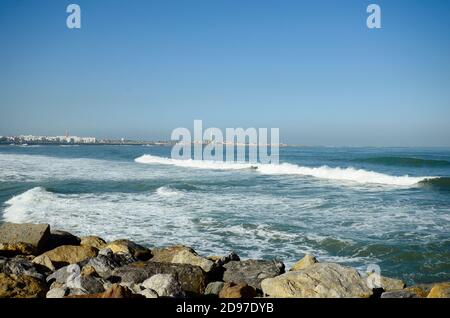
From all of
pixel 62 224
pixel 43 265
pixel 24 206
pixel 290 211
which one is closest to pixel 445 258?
pixel 290 211

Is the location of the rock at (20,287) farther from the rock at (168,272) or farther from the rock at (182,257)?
the rock at (182,257)

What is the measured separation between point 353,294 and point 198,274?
2342 mm

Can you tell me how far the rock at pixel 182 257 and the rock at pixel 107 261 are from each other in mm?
846

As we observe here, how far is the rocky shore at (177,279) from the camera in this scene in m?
5.10

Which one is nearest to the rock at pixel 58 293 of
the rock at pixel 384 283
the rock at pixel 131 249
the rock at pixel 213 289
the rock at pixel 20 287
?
the rock at pixel 20 287

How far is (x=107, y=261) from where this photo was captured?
20.7ft

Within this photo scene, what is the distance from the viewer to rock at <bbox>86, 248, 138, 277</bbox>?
608 centimetres

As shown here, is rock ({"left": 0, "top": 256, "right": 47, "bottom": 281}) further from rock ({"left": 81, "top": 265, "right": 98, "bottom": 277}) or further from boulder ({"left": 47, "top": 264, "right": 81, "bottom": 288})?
rock ({"left": 81, "top": 265, "right": 98, "bottom": 277})

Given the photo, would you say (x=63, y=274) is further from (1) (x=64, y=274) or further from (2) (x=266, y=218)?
(2) (x=266, y=218)

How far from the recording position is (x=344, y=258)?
28.8 feet

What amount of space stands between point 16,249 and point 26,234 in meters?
0.69

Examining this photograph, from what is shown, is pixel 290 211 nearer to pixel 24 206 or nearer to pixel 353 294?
pixel 353 294

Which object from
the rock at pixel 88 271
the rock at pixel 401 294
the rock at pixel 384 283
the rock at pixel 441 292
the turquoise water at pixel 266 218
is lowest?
the turquoise water at pixel 266 218
